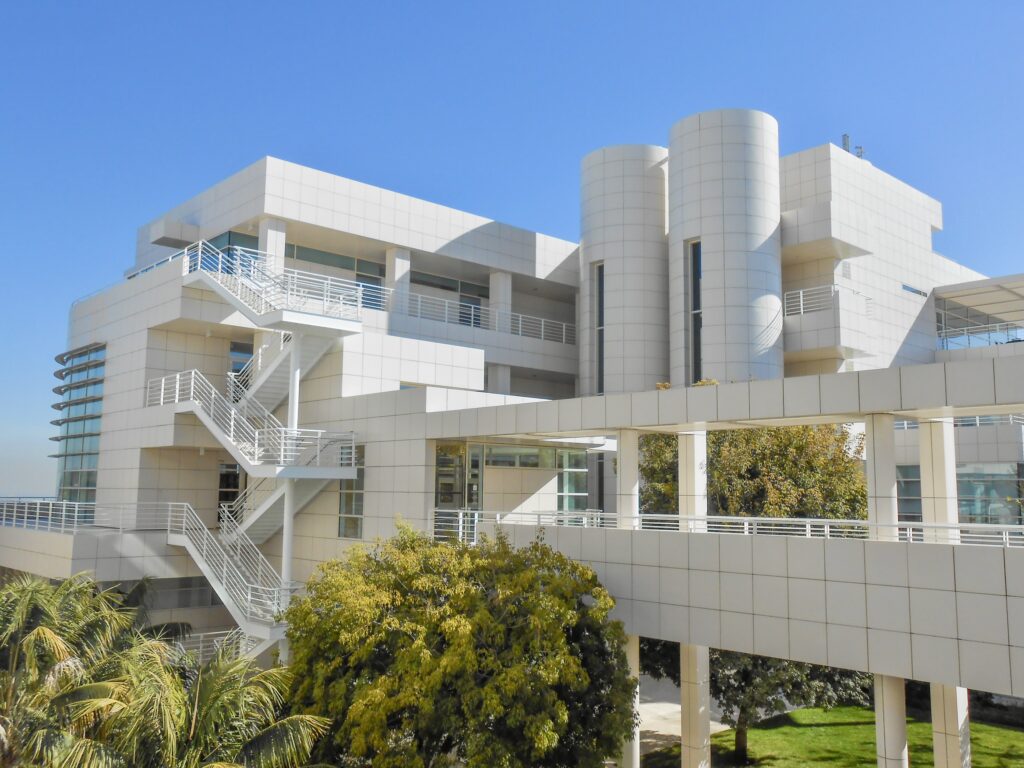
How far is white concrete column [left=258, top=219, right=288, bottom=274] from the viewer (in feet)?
103

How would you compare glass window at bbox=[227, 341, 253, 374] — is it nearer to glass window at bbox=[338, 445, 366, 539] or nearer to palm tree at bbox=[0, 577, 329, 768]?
glass window at bbox=[338, 445, 366, 539]

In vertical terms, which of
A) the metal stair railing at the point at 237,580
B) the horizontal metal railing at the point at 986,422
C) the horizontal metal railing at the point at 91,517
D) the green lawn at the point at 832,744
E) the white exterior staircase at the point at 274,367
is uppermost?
the white exterior staircase at the point at 274,367

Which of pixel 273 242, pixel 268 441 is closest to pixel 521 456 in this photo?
pixel 268 441

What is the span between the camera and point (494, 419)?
22.0 m

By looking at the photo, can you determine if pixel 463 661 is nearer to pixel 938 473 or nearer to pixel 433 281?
pixel 938 473

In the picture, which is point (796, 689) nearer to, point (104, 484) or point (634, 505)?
point (634, 505)

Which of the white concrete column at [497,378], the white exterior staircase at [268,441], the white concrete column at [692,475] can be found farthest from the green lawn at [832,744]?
the white concrete column at [497,378]

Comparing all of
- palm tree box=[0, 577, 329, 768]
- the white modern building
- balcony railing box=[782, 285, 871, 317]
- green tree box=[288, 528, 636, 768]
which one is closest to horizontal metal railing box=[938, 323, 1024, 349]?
the white modern building

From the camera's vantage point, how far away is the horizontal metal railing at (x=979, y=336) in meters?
41.6

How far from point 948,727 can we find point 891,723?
2.54 meters

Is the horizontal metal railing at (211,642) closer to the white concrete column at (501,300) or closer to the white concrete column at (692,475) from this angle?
the white concrete column at (692,475)

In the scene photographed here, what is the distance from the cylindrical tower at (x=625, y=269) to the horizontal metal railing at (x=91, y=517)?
61.6 feet

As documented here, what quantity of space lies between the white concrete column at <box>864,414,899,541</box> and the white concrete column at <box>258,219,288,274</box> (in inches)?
865

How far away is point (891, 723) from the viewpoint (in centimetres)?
1448
